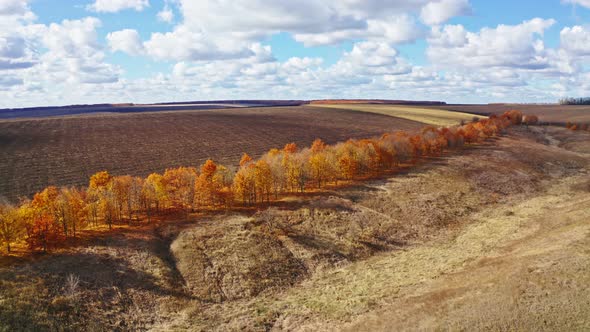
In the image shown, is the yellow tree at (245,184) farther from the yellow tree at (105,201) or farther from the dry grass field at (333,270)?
the yellow tree at (105,201)

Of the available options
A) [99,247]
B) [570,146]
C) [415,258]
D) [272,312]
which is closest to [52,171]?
[99,247]

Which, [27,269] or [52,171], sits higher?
[52,171]

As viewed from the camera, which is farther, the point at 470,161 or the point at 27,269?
the point at 470,161

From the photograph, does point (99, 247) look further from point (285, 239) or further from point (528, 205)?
point (528, 205)

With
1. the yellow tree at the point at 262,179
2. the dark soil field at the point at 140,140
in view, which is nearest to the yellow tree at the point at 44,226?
the dark soil field at the point at 140,140

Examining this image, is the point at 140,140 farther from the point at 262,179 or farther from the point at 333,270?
the point at 333,270

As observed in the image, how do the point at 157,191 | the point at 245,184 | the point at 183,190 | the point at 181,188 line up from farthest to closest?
the point at 245,184 → the point at 181,188 → the point at 183,190 → the point at 157,191

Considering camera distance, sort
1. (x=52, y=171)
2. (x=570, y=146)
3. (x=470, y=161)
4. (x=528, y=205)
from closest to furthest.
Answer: (x=528, y=205), (x=52, y=171), (x=470, y=161), (x=570, y=146)

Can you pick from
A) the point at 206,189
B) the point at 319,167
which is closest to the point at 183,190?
the point at 206,189
